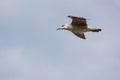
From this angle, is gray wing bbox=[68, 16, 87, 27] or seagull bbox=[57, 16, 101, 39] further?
seagull bbox=[57, 16, 101, 39]

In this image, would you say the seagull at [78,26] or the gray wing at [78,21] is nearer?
the gray wing at [78,21]

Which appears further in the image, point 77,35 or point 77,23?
point 77,35

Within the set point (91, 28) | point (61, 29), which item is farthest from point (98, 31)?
point (61, 29)

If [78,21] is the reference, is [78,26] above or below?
below

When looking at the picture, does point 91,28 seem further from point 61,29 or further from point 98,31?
point 61,29

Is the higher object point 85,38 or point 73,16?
point 73,16

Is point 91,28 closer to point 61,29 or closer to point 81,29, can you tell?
point 81,29

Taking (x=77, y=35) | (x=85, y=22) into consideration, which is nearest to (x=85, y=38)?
(x=77, y=35)

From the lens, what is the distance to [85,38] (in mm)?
61969

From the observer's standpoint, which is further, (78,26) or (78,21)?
(78,26)

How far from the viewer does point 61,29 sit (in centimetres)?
6200

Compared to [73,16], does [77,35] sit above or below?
below

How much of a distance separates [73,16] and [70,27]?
2.84 meters

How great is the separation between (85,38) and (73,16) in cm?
589
